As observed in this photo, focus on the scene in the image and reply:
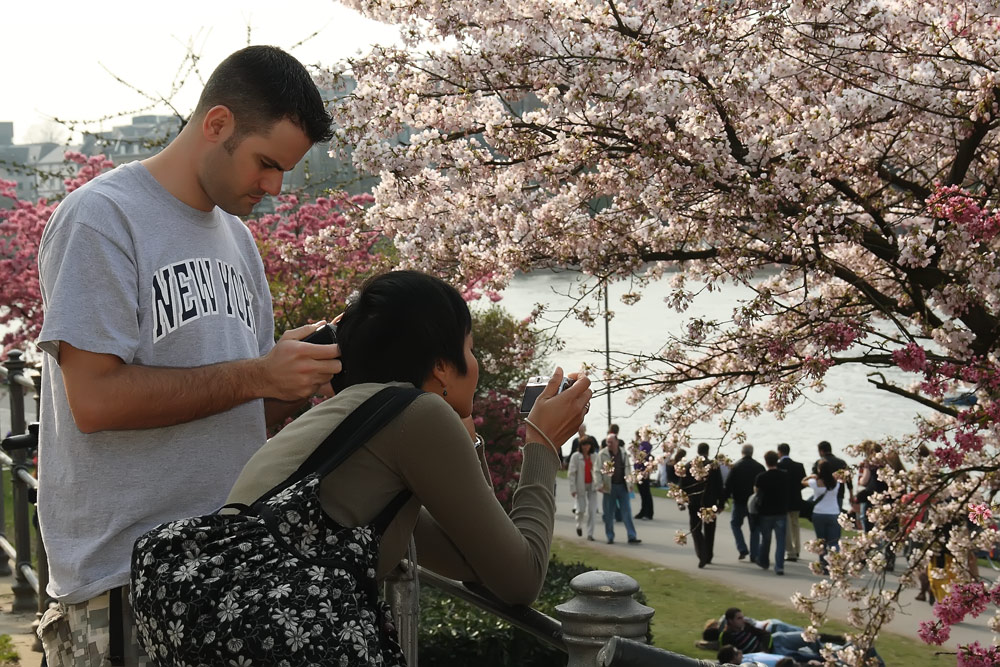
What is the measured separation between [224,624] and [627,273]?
5054mm

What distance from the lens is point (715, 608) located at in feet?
45.1

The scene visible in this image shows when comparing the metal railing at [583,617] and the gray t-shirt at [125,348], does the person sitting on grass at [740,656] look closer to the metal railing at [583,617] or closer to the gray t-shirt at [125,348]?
the metal railing at [583,617]

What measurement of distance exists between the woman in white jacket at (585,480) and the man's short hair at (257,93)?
16.5 m

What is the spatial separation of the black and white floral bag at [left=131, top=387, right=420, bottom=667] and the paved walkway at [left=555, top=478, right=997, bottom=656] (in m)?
10.7

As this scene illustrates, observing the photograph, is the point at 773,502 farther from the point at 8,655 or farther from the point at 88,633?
the point at 88,633

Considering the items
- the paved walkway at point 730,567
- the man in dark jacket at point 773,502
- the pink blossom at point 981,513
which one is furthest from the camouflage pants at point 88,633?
the man in dark jacket at point 773,502

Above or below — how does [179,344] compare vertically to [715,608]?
above

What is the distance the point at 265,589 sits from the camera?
62.4 inches

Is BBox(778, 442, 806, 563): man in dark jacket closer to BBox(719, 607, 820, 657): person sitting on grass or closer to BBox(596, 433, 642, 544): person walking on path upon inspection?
BBox(596, 433, 642, 544): person walking on path

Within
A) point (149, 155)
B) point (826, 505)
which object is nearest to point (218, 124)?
point (149, 155)

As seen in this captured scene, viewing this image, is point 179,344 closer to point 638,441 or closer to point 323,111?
point 323,111

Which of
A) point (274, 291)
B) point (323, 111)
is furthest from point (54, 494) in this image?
point (274, 291)

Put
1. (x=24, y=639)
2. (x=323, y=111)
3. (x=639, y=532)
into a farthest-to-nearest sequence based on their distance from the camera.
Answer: (x=639, y=532) → (x=24, y=639) → (x=323, y=111)

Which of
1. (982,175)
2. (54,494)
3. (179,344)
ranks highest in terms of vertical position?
(982,175)
